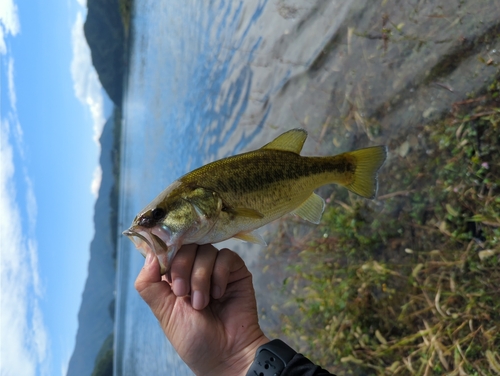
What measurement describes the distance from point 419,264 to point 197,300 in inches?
83.3

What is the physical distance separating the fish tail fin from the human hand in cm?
66

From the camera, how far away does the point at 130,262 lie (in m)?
6.85

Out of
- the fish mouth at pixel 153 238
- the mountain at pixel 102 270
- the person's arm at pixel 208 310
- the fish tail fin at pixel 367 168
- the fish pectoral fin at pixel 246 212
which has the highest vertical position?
the fish mouth at pixel 153 238

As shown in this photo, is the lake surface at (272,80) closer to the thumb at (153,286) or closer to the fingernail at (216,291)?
the fingernail at (216,291)

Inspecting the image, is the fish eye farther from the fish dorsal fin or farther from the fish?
the fish dorsal fin

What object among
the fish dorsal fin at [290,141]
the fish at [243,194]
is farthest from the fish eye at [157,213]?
the fish dorsal fin at [290,141]

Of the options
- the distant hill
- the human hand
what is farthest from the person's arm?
the distant hill

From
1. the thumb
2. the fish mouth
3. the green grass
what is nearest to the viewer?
the fish mouth

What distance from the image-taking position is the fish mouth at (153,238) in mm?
1214

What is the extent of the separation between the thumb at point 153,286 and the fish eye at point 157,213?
28cm

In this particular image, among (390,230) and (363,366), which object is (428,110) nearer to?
(390,230)

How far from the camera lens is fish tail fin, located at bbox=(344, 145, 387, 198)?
61.9 inches

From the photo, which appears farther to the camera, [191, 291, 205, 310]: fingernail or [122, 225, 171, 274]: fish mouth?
[191, 291, 205, 310]: fingernail

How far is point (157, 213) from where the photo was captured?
4.09ft
